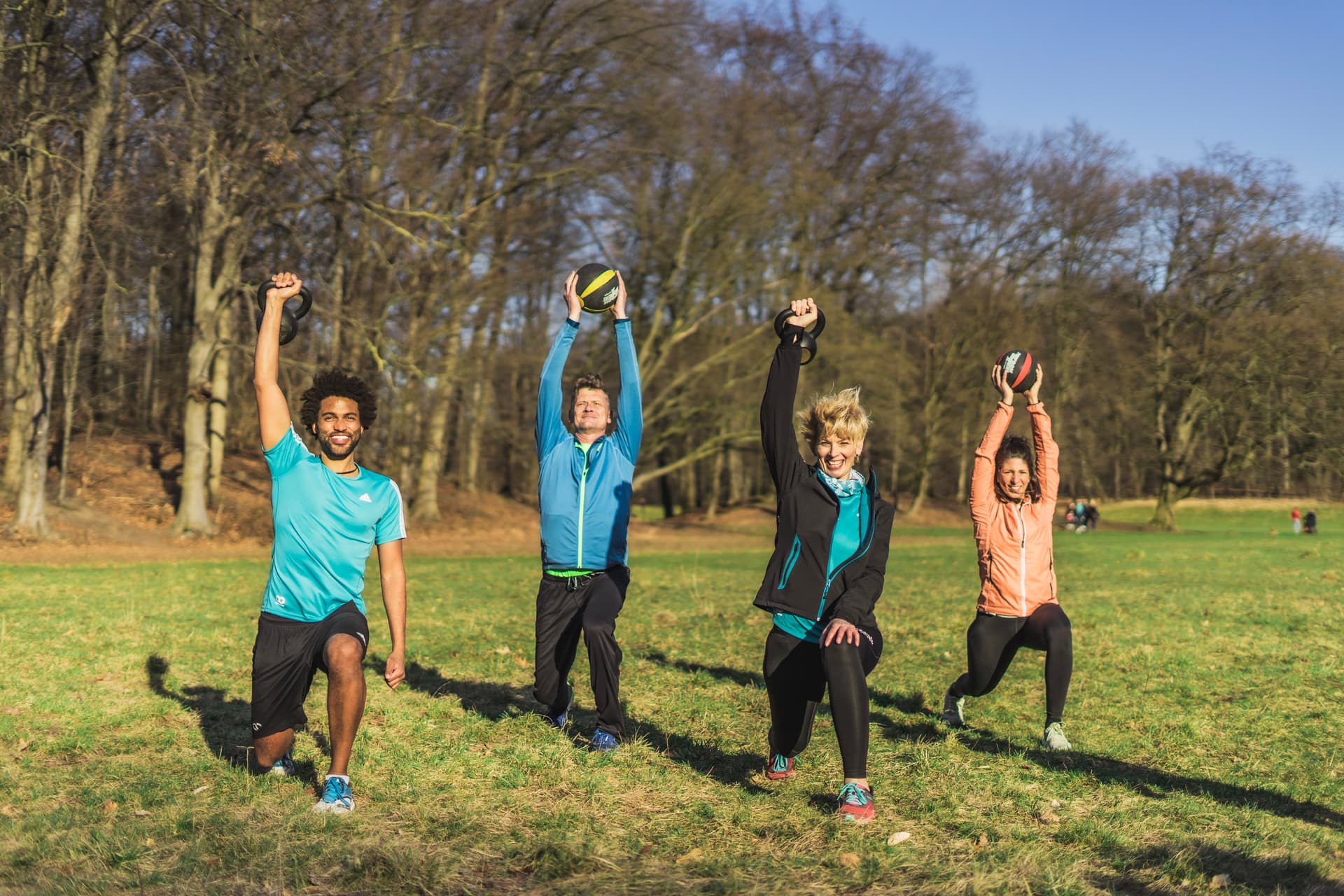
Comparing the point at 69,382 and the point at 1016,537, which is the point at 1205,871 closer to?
the point at 1016,537

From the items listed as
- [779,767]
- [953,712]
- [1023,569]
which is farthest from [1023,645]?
[779,767]

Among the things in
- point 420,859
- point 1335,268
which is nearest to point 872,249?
point 1335,268

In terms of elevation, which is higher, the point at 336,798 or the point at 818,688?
the point at 818,688

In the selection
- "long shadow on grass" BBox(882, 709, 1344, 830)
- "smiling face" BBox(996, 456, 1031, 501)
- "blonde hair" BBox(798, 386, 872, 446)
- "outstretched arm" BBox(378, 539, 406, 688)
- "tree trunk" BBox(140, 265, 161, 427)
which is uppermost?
"tree trunk" BBox(140, 265, 161, 427)

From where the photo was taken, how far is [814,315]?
5293 mm

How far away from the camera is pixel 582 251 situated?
3675 cm

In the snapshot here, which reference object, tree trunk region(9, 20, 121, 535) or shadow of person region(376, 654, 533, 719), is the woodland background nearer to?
tree trunk region(9, 20, 121, 535)

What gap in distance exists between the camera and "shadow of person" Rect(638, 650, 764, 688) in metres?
8.76

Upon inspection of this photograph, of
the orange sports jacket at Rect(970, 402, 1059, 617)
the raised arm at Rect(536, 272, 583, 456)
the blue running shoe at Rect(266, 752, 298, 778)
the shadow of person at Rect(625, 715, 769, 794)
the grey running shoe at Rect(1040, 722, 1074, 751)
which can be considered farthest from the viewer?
the orange sports jacket at Rect(970, 402, 1059, 617)

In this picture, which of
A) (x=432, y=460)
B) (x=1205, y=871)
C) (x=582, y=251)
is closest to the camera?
(x=1205, y=871)

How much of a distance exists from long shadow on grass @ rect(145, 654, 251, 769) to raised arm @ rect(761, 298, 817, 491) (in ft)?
10.9

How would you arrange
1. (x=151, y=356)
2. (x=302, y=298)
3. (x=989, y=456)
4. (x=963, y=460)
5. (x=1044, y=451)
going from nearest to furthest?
(x=302, y=298), (x=989, y=456), (x=1044, y=451), (x=151, y=356), (x=963, y=460)

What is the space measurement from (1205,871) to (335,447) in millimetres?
4366

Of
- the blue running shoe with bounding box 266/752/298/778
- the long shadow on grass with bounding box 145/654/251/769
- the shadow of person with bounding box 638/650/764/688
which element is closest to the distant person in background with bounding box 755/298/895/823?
the blue running shoe with bounding box 266/752/298/778
